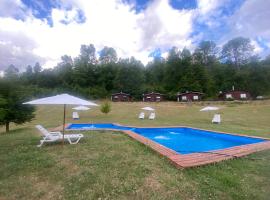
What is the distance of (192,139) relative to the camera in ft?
37.5

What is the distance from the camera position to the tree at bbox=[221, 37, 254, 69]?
6141 centimetres

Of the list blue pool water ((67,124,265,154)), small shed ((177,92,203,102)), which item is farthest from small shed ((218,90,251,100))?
blue pool water ((67,124,265,154))

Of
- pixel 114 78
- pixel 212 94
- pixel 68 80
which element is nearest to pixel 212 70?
pixel 212 94

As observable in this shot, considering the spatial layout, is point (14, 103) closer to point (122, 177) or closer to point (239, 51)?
point (122, 177)

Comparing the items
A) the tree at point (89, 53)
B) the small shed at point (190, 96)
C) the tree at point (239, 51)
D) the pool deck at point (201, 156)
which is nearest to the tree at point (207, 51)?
the tree at point (239, 51)


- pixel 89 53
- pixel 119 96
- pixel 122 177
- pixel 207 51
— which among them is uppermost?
pixel 89 53

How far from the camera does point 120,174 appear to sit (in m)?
4.45

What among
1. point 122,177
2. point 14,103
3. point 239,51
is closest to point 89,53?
point 239,51

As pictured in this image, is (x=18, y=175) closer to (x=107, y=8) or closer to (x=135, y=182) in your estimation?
(x=135, y=182)

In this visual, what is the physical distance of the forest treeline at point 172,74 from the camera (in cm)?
5019

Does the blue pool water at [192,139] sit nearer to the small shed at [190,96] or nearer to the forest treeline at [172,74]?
the small shed at [190,96]

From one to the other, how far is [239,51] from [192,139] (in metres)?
61.9

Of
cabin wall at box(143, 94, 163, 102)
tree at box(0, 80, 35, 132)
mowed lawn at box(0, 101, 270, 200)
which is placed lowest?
mowed lawn at box(0, 101, 270, 200)

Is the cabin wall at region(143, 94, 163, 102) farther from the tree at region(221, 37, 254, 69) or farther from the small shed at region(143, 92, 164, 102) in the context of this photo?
the tree at region(221, 37, 254, 69)
